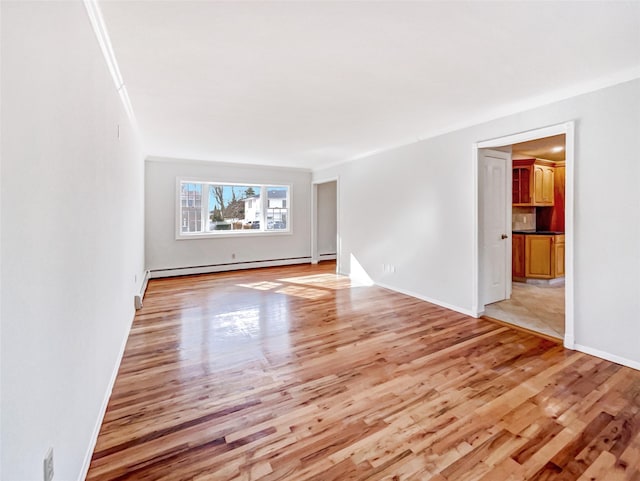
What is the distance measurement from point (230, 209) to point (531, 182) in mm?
6023

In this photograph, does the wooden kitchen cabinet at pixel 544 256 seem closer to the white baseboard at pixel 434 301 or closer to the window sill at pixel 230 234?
the white baseboard at pixel 434 301

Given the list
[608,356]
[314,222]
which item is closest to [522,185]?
[608,356]

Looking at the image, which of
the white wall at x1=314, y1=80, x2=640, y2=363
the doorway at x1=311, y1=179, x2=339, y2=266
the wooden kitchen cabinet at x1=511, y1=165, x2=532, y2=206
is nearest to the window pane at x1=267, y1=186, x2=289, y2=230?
the doorway at x1=311, y1=179, x2=339, y2=266

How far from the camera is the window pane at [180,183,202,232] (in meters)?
6.55

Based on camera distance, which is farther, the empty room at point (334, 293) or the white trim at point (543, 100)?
the white trim at point (543, 100)

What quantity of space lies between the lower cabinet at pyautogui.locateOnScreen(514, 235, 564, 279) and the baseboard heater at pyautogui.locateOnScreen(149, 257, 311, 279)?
467 centimetres

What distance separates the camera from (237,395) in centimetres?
222

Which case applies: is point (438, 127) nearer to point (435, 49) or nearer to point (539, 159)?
point (435, 49)

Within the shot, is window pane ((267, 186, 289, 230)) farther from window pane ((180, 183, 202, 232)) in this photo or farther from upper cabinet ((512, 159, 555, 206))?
upper cabinet ((512, 159, 555, 206))

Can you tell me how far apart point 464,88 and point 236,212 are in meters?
5.43

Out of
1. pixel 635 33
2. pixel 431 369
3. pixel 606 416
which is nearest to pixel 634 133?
pixel 635 33

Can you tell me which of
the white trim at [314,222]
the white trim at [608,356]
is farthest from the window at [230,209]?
the white trim at [608,356]

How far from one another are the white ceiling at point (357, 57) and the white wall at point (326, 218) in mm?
4654

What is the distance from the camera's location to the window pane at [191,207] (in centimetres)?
655
